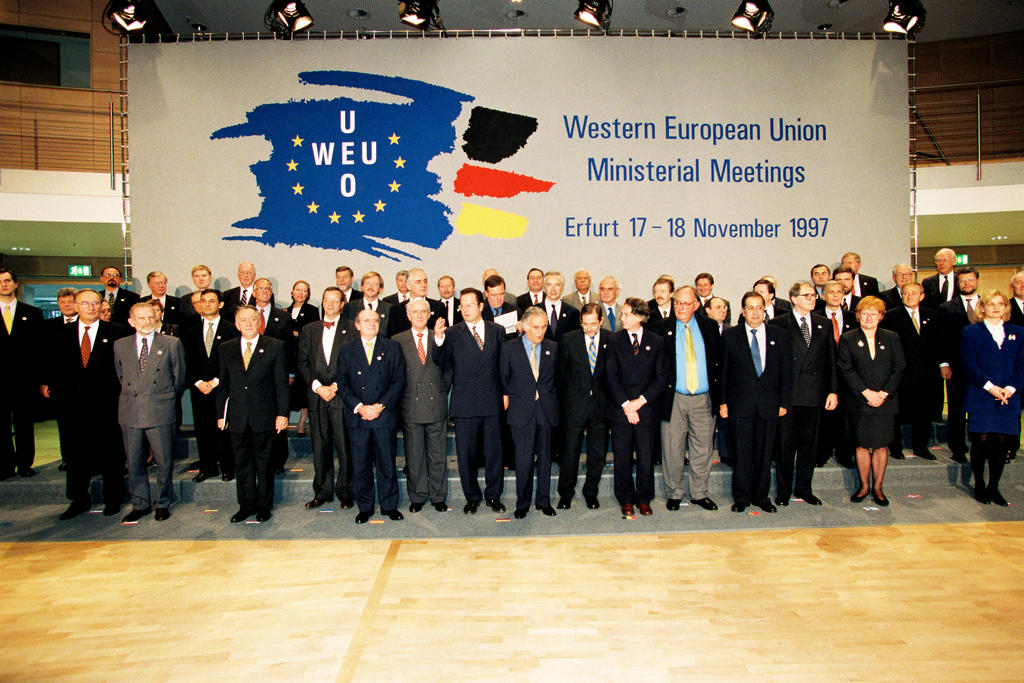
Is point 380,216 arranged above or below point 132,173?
below

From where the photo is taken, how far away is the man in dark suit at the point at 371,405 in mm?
3811

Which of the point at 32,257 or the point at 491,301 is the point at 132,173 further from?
the point at 32,257

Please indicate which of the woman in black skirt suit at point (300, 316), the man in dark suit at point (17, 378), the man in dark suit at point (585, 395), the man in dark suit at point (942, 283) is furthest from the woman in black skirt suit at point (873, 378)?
the man in dark suit at point (17, 378)

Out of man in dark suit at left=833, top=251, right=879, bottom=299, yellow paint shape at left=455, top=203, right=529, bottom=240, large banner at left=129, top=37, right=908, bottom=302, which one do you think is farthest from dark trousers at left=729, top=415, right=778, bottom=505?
yellow paint shape at left=455, top=203, right=529, bottom=240

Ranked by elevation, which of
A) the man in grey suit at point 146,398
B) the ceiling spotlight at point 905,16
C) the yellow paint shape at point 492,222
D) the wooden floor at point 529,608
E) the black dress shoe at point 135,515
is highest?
the ceiling spotlight at point 905,16

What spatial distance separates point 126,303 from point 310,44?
3.11m

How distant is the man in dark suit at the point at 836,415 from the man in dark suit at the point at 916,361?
41cm

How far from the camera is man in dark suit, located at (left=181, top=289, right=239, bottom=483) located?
4301mm

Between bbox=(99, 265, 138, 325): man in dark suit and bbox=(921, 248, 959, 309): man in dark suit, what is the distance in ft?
24.0

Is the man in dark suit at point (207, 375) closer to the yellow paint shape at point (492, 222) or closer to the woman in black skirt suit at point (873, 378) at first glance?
the yellow paint shape at point (492, 222)

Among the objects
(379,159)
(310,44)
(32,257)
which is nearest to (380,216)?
(379,159)

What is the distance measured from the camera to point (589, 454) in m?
4.02

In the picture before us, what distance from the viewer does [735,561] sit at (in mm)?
3182

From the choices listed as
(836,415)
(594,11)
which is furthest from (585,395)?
(594,11)
